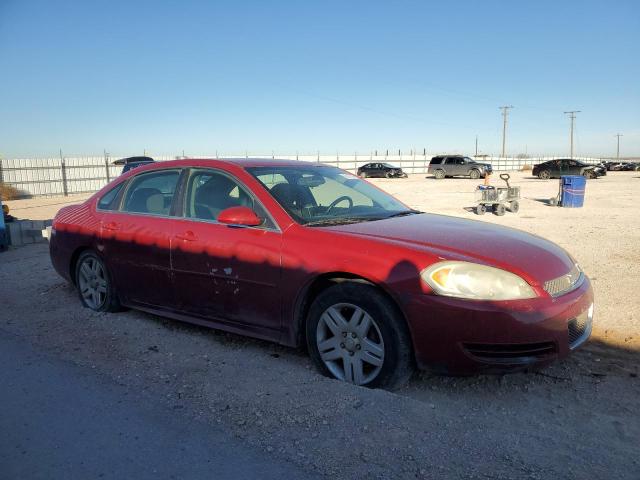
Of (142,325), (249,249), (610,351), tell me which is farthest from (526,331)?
(142,325)

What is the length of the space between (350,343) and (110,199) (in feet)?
9.92

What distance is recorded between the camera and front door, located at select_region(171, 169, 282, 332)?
3.72 meters

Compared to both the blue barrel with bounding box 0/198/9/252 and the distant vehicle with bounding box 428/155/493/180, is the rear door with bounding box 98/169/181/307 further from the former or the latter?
the distant vehicle with bounding box 428/155/493/180

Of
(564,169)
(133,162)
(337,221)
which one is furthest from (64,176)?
(564,169)

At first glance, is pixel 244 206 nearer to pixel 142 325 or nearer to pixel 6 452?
pixel 142 325

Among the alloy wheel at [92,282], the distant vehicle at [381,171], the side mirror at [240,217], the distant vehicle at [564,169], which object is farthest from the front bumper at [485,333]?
the distant vehicle at [381,171]

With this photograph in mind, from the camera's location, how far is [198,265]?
13.4 ft

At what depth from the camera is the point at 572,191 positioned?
16.1 m

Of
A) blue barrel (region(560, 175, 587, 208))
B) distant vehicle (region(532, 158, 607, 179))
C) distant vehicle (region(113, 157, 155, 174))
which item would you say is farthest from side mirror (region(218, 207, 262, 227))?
distant vehicle (region(532, 158, 607, 179))

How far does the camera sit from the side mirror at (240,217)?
3.77 meters

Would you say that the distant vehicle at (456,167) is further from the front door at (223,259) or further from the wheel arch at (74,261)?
the front door at (223,259)

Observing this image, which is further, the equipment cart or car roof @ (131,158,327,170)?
the equipment cart

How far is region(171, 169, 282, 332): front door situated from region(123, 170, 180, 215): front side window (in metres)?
0.24

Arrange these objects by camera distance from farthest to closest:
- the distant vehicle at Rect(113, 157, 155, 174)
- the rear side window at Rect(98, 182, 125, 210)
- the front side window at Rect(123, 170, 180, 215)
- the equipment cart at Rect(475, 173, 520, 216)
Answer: the distant vehicle at Rect(113, 157, 155, 174)
the equipment cart at Rect(475, 173, 520, 216)
the rear side window at Rect(98, 182, 125, 210)
the front side window at Rect(123, 170, 180, 215)
